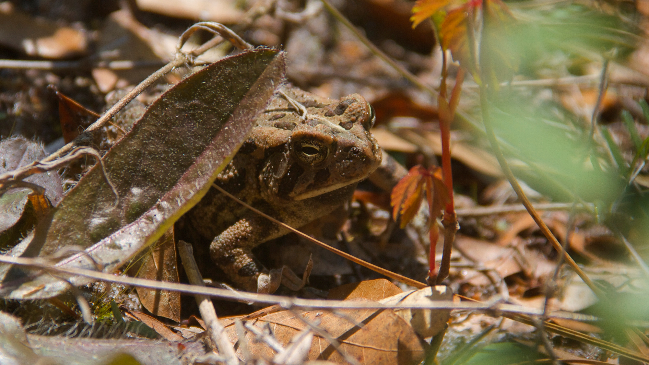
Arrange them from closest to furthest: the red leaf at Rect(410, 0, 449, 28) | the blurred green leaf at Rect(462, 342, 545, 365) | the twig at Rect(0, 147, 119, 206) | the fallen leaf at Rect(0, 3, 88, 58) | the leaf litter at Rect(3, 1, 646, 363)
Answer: the red leaf at Rect(410, 0, 449, 28)
the twig at Rect(0, 147, 119, 206)
the blurred green leaf at Rect(462, 342, 545, 365)
the leaf litter at Rect(3, 1, 646, 363)
the fallen leaf at Rect(0, 3, 88, 58)

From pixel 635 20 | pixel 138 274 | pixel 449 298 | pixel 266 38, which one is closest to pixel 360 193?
pixel 449 298

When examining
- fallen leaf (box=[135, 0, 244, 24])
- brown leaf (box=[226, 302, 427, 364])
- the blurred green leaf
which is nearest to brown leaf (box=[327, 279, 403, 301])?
brown leaf (box=[226, 302, 427, 364])

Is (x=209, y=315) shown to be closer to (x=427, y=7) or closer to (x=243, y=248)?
(x=243, y=248)

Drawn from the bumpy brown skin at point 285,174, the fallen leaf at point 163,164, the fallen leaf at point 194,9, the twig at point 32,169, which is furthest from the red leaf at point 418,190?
the fallen leaf at point 194,9

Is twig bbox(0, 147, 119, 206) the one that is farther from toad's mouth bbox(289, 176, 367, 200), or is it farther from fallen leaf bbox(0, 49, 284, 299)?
toad's mouth bbox(289, 176, 367, 200)

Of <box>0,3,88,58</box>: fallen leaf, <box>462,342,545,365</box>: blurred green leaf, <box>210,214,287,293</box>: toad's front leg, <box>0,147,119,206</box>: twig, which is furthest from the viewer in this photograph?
<box>0,3,88,58</box>: fallen leaf

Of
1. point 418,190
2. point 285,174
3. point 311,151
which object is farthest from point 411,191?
point 285,174

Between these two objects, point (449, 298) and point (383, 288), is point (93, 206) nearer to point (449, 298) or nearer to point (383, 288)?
point (383, 288)
